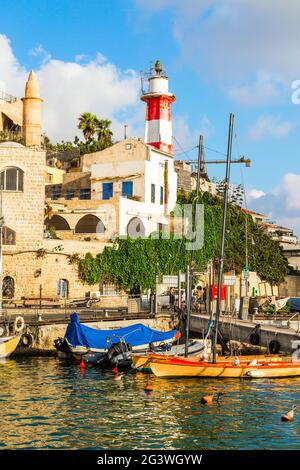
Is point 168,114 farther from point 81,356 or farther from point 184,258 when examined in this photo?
point 81,356

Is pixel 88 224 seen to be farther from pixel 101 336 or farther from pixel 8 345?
pixel 8 345

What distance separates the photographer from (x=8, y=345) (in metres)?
34.2

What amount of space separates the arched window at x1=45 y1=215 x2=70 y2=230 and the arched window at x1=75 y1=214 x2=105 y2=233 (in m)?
1.37

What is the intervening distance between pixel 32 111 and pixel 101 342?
28730 mm

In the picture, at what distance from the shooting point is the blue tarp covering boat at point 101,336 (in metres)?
34.8

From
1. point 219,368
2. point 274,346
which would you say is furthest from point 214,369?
point 274,346

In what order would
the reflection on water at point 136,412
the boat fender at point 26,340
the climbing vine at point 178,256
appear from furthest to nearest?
the climbing vine at point 178,256
the boat fender at point 26,340
the reflection on water at point 136,412

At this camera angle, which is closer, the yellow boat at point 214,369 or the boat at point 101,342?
the yellow boat at point 214,369

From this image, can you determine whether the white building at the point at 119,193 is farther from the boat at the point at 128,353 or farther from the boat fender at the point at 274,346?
the boat fender at the point at 274,346

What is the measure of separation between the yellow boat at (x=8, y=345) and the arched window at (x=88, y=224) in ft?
78.7

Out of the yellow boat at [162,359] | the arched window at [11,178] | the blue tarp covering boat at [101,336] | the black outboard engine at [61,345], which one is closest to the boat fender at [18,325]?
the black outboard engine at [61,345]

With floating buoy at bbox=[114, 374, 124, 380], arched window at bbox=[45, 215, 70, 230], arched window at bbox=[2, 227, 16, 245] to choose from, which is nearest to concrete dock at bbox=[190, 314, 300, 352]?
Result: floating buoy at bbox=[114, 374, 124, 380]

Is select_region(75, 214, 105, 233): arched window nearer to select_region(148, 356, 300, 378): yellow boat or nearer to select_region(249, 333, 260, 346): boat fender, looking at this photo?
select_region(249, 333, 260, 346): boat fender

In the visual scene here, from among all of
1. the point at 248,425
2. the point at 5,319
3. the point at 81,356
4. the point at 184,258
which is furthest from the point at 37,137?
the point at 248,425
